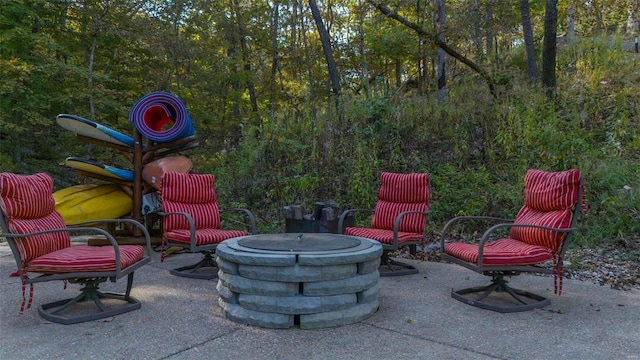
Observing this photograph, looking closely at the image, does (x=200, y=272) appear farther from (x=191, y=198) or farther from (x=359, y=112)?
(x=359, y=112)

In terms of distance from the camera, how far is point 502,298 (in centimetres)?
410

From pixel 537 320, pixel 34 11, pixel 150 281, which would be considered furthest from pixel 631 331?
pixel 34 11

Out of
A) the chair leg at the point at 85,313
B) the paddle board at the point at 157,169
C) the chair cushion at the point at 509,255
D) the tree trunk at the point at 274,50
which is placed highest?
the tree trunk at the point at 274,50

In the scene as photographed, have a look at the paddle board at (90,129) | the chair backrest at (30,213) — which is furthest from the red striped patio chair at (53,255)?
the paddle board at (90,129)

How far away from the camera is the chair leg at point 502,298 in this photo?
3.74 meters

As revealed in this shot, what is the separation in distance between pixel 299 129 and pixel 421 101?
96.4 inches

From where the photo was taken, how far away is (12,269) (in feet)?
17.2

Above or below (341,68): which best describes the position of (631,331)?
below

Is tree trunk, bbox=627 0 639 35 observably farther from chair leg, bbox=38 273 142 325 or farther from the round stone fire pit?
chair leg, bbox=38 273 142 325

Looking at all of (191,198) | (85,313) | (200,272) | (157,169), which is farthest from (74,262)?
(157,169)

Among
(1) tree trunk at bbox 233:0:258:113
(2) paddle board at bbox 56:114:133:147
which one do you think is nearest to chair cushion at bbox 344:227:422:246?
(2) paddle board at bbox 56:114:133:147

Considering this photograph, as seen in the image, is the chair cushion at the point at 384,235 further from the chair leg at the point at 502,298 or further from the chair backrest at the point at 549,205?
the chair backrest at the point at 549,205

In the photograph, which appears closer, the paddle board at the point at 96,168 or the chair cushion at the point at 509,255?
the chair cushion at the point at 509,255

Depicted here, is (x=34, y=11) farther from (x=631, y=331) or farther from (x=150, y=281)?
(x=631, y=331)
